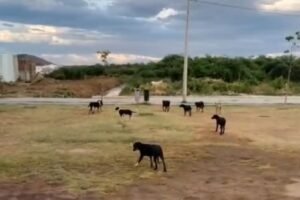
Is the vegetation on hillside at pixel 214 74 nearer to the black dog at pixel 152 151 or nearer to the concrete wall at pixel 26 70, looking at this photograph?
the concrete wall at pixel 26 70

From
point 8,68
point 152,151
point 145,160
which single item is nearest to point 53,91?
point 8,68

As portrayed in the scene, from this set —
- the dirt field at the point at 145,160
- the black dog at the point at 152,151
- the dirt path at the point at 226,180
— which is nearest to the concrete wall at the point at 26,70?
the dirt field at the point at 145,160

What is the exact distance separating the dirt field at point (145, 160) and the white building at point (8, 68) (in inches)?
1614

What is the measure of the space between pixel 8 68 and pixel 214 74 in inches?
1001

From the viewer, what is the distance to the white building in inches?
2739

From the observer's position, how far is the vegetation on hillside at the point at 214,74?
63594 mm

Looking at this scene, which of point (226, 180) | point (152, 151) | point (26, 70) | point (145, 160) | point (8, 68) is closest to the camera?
point (226, 180)

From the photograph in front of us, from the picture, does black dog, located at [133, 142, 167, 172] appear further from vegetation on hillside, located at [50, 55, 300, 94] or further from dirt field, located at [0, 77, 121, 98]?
vegetation on hillside, located at [50, 55, 300, 94]

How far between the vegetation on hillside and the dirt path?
4067 centimetres

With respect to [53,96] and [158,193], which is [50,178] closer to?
[158,193]

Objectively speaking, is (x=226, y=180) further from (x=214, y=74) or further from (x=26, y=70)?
(x=26, y=70)

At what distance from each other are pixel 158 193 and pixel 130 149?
6.07 meters

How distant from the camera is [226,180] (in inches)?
571

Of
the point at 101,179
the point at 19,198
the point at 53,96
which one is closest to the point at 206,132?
the point at 101,179
